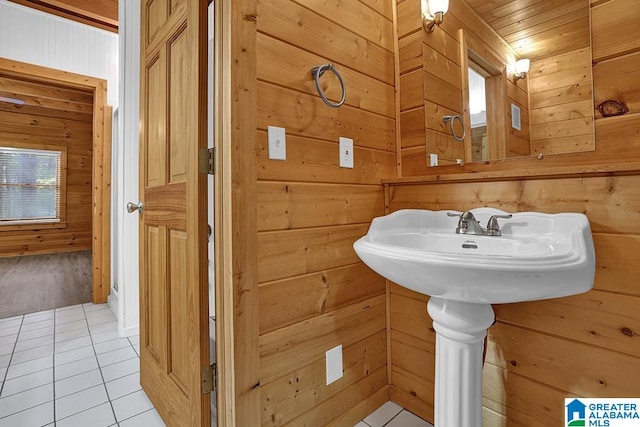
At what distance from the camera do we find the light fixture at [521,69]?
1170 millimetres

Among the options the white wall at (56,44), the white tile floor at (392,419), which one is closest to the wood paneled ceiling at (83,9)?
the white wall at (56,44)

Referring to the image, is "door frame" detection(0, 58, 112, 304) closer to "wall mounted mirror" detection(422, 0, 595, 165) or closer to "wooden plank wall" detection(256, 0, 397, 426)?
"wooden plank wall" detection(256, 0, 397, 426)

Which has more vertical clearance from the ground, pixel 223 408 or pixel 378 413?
pixel 223 408

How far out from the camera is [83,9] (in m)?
2.88

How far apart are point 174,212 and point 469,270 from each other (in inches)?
41.9

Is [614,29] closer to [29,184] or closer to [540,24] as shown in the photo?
[540,24]

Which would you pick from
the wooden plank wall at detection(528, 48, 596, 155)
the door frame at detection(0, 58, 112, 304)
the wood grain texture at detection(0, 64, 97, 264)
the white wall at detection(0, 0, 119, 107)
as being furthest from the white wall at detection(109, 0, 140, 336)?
the wood grain texture at detection(0, 64, 97, 264)

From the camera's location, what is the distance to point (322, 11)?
1221 mm

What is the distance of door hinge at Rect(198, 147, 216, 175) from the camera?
40.5 inches

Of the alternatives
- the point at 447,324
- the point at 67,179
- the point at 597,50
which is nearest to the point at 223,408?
the point at 447,324

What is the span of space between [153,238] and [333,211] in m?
0.85

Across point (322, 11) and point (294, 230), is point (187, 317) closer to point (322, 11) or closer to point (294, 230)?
point (294, 230)

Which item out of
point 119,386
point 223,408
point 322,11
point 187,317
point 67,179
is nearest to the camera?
point 223,408

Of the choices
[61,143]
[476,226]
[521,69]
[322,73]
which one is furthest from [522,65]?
[61,143]
